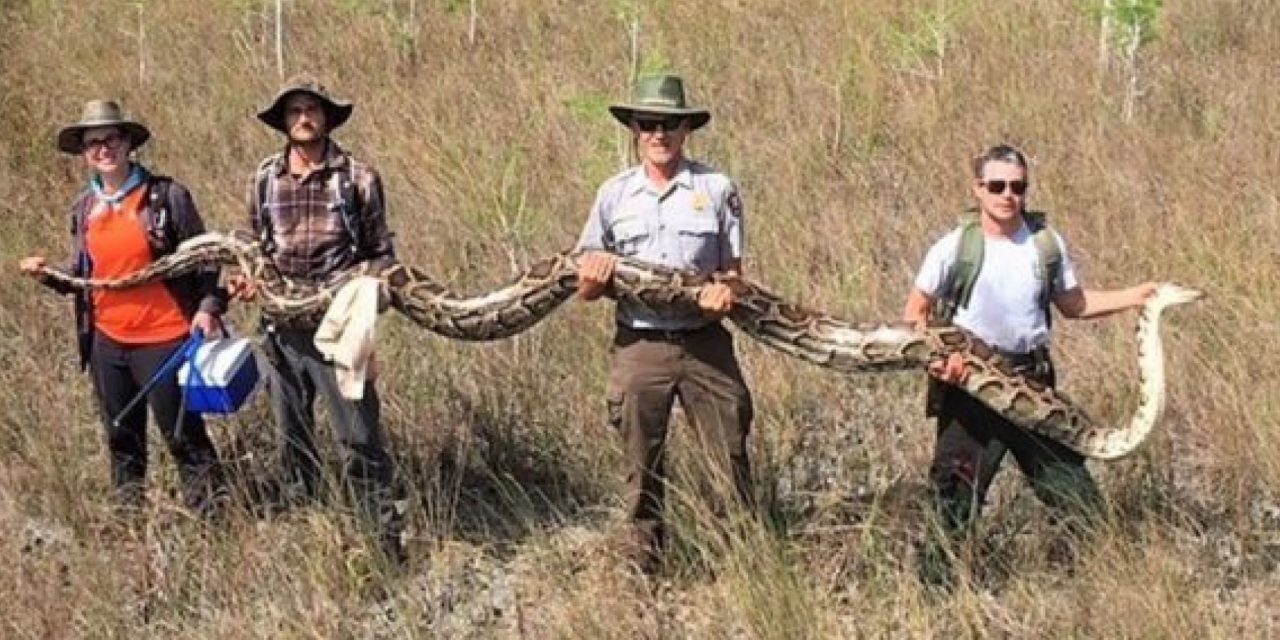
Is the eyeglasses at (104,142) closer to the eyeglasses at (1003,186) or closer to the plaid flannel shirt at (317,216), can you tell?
the plaid flannel shirt at (317,216)

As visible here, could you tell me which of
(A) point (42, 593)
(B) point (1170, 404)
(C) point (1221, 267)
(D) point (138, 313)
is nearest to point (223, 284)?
(D) point (138, 313)

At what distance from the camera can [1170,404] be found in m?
5.76

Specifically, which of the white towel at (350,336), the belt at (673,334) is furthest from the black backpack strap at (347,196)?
the belt at (673,334)

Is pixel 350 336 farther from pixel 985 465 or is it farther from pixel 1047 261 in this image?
pixel 1047 261

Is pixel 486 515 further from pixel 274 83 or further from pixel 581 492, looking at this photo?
pixel 274 83

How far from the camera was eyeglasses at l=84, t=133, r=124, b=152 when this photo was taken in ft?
16.9

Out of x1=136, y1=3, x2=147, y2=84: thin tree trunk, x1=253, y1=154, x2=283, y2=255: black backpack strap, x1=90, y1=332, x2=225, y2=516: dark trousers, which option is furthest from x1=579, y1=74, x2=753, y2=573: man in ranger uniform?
x1=136, y1=3, x2=147, y2=84: thin tree trunk

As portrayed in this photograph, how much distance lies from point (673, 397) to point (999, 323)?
112 centimetres

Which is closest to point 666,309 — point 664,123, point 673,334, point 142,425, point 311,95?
point 673,334

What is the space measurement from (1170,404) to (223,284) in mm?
3882

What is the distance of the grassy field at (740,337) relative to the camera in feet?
15.5

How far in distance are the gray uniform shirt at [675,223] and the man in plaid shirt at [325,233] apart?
90 cm

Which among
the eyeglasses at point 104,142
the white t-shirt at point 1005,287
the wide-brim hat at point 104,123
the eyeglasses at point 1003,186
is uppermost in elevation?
the wide-brim hat at point 104,123

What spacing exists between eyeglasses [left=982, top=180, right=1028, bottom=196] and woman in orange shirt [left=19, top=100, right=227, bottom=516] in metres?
2.89
